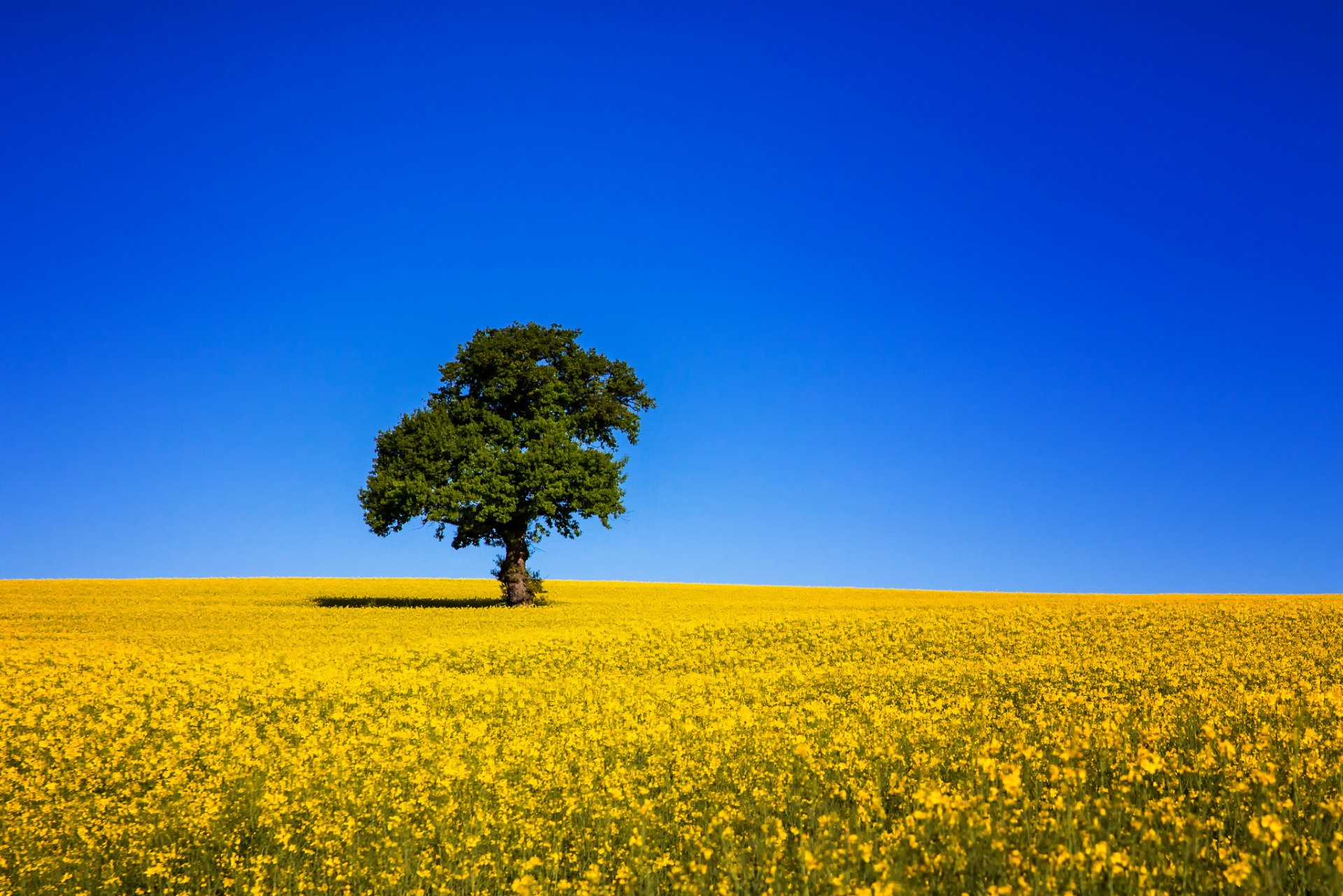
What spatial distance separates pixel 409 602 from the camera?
43219 millimetres

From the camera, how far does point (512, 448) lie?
129 ft

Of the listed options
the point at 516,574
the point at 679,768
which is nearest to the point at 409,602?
the point at 516,574

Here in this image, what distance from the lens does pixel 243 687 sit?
1677 centimetres

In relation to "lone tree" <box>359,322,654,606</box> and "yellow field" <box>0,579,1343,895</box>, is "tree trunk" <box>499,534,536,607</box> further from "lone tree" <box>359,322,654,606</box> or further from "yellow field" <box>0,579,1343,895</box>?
"yellow field" <box>0,579,1343,895</box>

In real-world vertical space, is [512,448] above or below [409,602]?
above

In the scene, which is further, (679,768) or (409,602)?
(409,602)

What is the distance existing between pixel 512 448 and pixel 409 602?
10.3m

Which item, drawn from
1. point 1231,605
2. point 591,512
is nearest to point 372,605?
point 591,512

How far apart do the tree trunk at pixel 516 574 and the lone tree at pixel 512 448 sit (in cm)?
5

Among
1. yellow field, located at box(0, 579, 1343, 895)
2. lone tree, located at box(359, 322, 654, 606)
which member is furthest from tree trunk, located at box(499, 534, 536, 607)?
yellow field, located at box(0, 579, 1343, 895)

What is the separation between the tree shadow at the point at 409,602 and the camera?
40750mm

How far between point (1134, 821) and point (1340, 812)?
1497mm

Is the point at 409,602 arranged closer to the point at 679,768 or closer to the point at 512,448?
the point at 512,448

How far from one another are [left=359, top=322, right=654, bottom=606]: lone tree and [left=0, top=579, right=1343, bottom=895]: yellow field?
14.8m
